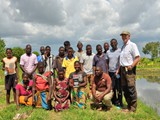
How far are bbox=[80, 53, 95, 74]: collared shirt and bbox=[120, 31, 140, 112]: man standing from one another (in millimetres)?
1464

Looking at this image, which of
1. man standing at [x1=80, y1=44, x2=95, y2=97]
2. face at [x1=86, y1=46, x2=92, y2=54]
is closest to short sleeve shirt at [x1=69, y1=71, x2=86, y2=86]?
man standing at [x1=80, y1=44, x2=95, y2=97]

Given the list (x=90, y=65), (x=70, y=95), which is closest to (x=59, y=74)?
(x=70, y=95)

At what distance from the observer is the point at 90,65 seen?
855 cm

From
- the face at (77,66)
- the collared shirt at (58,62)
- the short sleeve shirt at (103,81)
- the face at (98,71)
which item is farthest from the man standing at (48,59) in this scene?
the face at (98,71)

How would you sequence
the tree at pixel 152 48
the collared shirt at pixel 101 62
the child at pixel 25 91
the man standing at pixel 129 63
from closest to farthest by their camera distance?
the man standing at pixel 129 63
the child at pixel 25 91
the collared shirt at pixel 101 62
the tree at pixel 152 48

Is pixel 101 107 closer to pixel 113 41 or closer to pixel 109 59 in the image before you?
pixel 109 59

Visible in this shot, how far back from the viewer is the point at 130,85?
7.12 m

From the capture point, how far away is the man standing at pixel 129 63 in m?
7.08

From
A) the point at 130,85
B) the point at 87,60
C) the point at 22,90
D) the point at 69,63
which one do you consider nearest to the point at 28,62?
the point at 22,90

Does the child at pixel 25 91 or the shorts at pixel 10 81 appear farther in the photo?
the shorts at pixel 10 81

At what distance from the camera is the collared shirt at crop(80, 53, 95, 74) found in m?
8.51

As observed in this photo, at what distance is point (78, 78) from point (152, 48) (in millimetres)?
65854

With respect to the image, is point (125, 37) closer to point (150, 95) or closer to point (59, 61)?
point (59, 61)

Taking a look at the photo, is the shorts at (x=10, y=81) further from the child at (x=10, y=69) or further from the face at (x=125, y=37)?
the face at (x=125, y=37)
